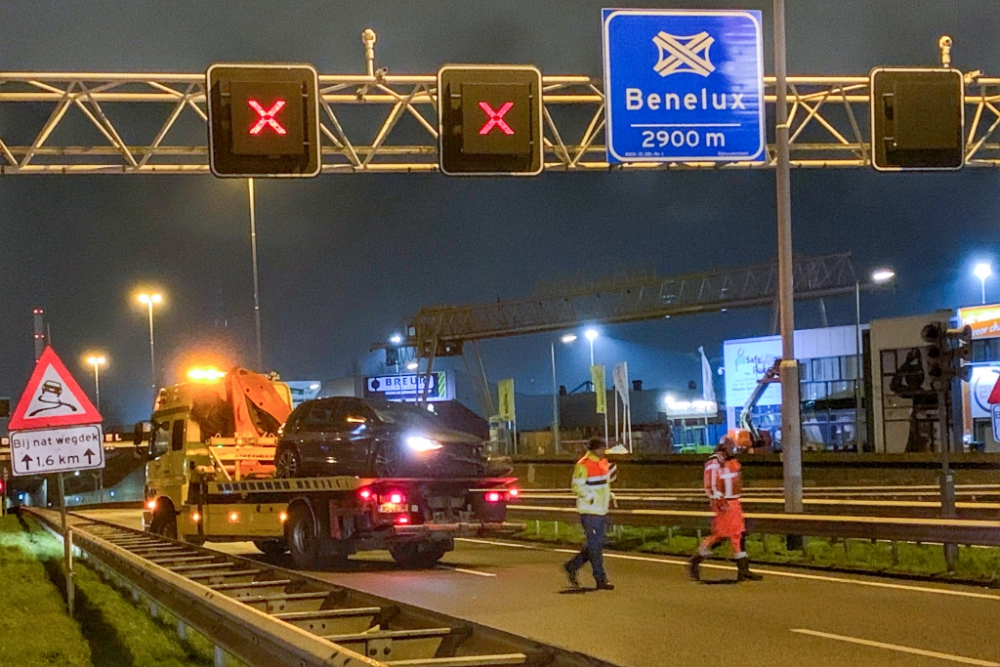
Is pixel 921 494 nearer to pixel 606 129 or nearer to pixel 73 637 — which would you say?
pixel 606 129

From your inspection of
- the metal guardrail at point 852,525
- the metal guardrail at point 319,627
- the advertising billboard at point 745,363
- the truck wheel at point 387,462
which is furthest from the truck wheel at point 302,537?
the advertising billboard at point 745,363

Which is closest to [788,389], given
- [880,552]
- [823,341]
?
[880,552]

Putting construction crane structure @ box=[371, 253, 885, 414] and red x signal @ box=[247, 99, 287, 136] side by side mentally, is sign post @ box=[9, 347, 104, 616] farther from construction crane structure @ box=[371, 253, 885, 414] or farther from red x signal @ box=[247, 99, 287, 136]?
construction crane structure @ box=[371, 253, 885, 414]

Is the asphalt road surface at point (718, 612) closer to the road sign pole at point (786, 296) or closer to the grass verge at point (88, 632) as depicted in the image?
the road sign pole at point (786, 296)

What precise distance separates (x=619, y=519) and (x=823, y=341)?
158 feet

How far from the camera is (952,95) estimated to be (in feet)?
58.9

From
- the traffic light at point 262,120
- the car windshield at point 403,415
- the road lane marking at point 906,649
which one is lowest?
the road lane marking at point 906,649

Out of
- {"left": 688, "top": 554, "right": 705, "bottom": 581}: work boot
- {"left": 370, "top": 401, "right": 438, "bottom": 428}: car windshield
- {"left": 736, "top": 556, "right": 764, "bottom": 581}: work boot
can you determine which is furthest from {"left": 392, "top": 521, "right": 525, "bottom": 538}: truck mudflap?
{"left": 736, "top": 556, "right": 764, "bottom": 581}: work boot

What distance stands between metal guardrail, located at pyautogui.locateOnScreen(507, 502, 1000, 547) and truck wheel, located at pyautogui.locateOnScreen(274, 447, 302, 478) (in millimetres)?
5141

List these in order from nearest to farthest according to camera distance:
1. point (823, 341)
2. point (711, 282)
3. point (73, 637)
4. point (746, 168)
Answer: point (73, 637), point (746, 168), point (823, 341), point (711, 282)

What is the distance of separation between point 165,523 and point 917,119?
1454 cm

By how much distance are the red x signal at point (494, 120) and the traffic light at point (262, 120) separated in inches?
85.2

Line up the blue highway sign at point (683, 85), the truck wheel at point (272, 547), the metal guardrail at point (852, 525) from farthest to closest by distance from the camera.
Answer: the truck wheel at point (272, 547), the blue highway sign at point (683, 85), the metal guardrail at point (852, 525)

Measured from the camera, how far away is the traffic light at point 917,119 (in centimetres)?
1781
